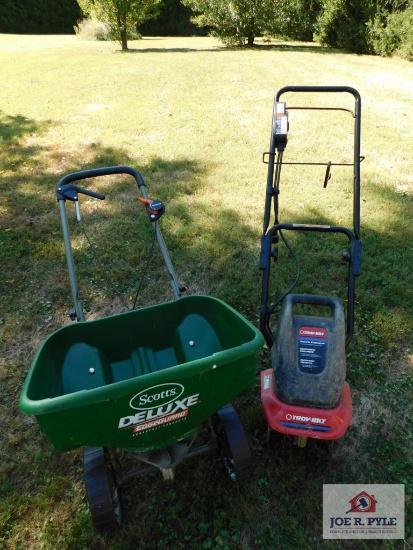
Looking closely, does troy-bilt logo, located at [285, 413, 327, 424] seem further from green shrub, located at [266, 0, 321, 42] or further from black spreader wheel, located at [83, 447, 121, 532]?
green shrub, located at [266, 0, 321, 42]

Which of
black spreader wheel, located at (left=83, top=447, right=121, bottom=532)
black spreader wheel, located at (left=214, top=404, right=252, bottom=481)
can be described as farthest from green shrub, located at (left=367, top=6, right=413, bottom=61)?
black spreader wheel, located at (left=83, top=447, right=121, bottom=532)

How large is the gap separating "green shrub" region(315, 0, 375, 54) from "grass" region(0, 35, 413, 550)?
7.14m

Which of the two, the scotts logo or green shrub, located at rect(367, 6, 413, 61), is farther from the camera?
green shrub, located at rect(367, 6, 413, 61)

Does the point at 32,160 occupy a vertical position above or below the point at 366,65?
below

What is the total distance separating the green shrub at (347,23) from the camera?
46.5 ft

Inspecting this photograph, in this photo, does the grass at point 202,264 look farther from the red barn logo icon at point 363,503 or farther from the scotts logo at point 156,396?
the scotts logo at point 156,396

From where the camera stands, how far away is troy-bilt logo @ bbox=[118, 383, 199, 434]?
1.47 meters

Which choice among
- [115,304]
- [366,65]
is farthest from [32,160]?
[366,65]

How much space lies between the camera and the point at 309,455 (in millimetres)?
2137

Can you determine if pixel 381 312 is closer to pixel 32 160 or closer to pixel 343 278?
pixel 343 278

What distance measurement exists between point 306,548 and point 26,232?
3355mm

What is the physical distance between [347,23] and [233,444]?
55.4 feet
